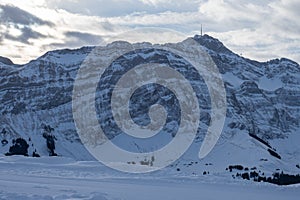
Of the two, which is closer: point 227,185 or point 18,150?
point 227,185

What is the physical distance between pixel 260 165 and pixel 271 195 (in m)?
167

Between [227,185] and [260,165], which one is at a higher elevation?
[227,185]

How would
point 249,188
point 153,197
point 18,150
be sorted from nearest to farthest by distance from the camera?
point 153,197 → point 249,188 → point 18,150

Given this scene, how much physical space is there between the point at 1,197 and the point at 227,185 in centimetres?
1783

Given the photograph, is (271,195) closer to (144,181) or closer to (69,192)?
(144,181)

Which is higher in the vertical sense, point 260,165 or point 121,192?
point 121,192

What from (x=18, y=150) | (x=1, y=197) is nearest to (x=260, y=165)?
(x=18, y=150)

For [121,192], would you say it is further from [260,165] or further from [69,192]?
[260,165]

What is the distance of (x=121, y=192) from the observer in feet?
79.1

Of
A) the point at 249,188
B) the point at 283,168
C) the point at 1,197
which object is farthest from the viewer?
the point at 283,168

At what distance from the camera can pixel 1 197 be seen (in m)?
19.3

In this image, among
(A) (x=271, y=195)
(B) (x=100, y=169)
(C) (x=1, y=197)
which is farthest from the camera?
(B) (x=100, y=169)

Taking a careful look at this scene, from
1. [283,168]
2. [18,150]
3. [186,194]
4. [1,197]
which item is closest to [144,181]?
[186,194]

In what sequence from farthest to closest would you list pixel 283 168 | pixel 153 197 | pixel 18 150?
pixel 283 168 < pixel 18 150 < pixel 153 197
